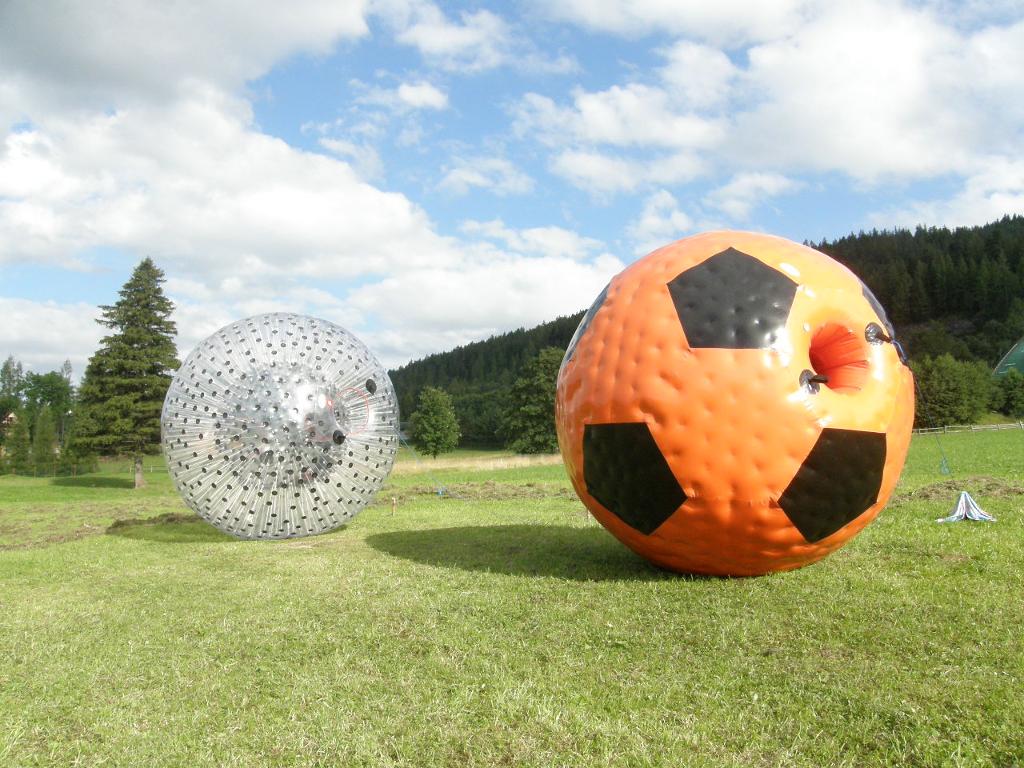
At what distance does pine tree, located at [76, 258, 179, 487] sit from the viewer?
31703 millimetres

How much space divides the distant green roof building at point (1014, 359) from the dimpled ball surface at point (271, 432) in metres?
78.9

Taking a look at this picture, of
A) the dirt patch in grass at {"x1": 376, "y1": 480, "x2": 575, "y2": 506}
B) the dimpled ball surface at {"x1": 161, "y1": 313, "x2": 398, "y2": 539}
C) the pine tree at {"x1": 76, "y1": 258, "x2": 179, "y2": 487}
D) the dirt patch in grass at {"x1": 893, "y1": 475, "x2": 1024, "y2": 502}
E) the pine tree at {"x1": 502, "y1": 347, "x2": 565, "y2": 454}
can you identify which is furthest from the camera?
the pine tree at {"x1": 502, "y1": 347, "x2": 565, "y2": 454}

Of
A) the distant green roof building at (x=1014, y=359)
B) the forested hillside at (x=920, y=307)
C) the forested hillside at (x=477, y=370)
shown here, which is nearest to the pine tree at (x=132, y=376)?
the forested hillside at (x=920, y=307)

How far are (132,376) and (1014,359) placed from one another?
81.9m

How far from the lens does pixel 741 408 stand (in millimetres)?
5723

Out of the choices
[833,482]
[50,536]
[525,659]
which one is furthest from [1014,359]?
[525,659]

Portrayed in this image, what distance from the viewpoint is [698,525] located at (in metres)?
6.03

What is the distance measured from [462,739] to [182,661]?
2.52 m

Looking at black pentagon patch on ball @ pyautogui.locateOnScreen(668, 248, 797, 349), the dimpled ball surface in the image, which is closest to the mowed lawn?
the dimpled ball surface

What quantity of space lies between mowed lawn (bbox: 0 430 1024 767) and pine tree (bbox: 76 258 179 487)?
81.9 ft

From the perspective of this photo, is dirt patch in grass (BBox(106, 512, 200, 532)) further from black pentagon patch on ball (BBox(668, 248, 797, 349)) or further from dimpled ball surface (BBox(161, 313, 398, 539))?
black pentagon patch on ball (BBox(668, 248, 797, 349))

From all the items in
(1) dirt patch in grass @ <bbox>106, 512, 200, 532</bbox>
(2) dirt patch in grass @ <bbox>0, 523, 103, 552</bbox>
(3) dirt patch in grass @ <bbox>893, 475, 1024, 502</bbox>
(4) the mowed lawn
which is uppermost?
(3) dirt patch in grass @ <bbox>893, 475, 1024, 502</bbox>

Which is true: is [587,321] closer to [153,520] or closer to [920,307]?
[153,520]

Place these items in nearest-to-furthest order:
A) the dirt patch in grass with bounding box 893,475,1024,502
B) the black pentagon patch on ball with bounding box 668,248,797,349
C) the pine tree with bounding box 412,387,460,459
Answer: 1. the black pentagon patch on ball with bounding box 668,248,797,349
2. the dirt patch in grass with bounding box 893,475,1024,502
3. the pine tree with bounding box 412,387,460,459
